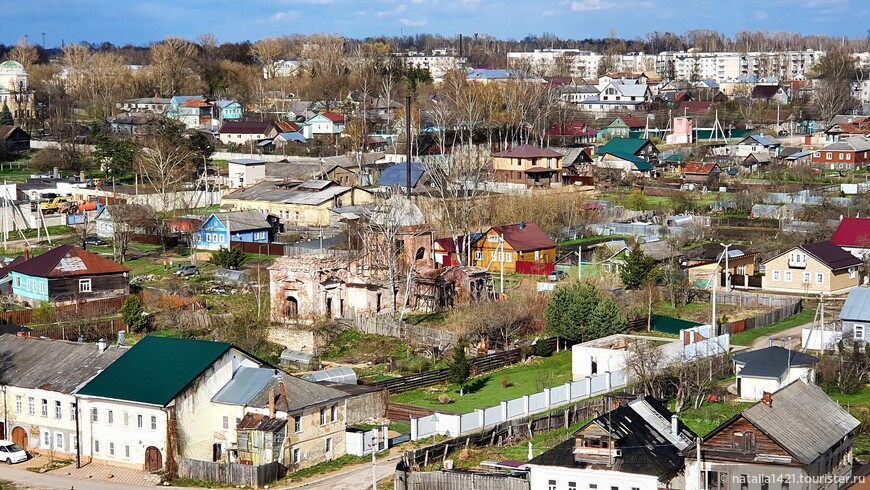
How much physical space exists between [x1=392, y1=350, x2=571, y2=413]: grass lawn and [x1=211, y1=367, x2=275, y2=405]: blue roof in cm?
424

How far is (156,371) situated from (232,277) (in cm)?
1745

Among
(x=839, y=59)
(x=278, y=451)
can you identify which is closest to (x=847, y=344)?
(x=278, y=451)

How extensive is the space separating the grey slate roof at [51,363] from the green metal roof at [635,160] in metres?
45.8

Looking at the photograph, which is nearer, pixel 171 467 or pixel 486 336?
pixel 171 467

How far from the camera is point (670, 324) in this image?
1451 inches

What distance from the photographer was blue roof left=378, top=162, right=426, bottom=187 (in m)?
62.5

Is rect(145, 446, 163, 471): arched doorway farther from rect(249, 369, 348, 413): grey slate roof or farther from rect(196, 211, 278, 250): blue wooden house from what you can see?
rect(196, 211, 278, 250): blue wooden house

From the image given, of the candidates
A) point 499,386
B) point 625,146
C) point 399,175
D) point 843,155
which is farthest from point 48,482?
point 843,155

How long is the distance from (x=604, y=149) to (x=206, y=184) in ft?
74.2

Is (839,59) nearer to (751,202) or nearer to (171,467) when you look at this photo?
(751,202)

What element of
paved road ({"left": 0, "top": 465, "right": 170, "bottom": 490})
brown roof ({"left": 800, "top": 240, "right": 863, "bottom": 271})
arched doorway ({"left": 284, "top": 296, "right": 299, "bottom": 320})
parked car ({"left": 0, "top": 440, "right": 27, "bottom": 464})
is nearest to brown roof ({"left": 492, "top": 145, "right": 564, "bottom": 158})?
brown roof ({"left": 800, "top": 240, "right": 863, "bottom": 271})

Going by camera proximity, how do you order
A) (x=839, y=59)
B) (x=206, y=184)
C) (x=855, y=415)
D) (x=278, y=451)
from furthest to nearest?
(x=839, y=59)
(x=206, y=184)
(x=855, y=415)
(x=278, y=451)

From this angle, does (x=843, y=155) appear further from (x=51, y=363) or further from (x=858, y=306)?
(x=51, y=363)

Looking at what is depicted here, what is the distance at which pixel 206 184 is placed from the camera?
62406 millimetres
